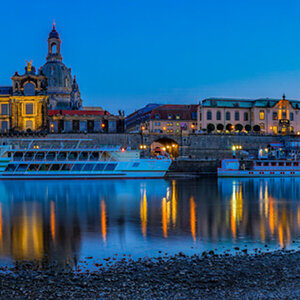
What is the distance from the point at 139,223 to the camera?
2489 cm

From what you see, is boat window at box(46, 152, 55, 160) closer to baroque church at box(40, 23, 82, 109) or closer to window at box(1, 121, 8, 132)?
window at box(1, 121, 8, 132)

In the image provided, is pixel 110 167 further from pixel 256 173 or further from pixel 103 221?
pixel 103 221

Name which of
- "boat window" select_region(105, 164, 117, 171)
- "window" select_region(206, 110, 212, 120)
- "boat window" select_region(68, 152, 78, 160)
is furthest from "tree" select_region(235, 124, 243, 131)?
"boat window" select_region(68, 152, 78, 160)

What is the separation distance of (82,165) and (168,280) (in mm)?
47324

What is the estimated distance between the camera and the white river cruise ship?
193ft

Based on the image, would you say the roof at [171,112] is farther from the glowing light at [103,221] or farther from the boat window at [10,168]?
the glowing light at [103,221]

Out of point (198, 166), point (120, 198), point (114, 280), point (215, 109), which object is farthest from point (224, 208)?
point (215, 109)

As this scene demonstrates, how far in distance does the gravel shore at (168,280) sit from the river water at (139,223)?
5.67ft

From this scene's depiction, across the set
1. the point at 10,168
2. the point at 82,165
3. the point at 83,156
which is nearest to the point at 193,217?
the point at 82,165

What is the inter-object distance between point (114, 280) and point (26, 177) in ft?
156

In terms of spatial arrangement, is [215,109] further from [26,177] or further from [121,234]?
[121,234]

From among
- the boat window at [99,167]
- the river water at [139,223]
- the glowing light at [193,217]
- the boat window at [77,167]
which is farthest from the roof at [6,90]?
the glowing light at [193,217]

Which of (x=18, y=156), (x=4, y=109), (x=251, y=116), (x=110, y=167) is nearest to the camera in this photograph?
(x=110, y=167)

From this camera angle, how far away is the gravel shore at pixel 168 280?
1254 centimetres
